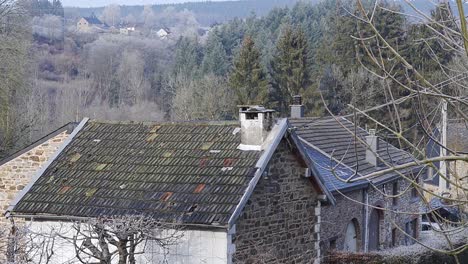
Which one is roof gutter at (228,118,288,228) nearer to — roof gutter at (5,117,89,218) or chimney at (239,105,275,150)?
chimney at (239,105,275,150)

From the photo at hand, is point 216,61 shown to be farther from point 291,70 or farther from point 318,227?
point 318,227

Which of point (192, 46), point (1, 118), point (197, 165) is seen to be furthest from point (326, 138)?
point (192, 46)

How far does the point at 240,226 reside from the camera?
14.0m

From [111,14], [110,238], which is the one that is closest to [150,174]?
[110,238]

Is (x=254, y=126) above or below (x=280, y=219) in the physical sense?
above

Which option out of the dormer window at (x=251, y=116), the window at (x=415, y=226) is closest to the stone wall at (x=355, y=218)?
the window at (x=415, y=226)

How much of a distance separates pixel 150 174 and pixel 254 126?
2333 millimetres

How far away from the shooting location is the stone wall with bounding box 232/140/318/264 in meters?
14.3

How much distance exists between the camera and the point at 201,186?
14.3 m

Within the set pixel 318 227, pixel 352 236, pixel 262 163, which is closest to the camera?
pixel 262 163

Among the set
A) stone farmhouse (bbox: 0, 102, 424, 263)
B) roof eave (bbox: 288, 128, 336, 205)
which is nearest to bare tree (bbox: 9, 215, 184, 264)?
stone farmhouse (bbox: 0, 102, 424, 263)

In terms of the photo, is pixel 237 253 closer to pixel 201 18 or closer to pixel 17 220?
pixel 17 220

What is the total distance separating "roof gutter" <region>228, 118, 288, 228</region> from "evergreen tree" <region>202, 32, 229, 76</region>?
47.0m

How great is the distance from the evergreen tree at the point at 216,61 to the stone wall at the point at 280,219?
45809 millimetres
